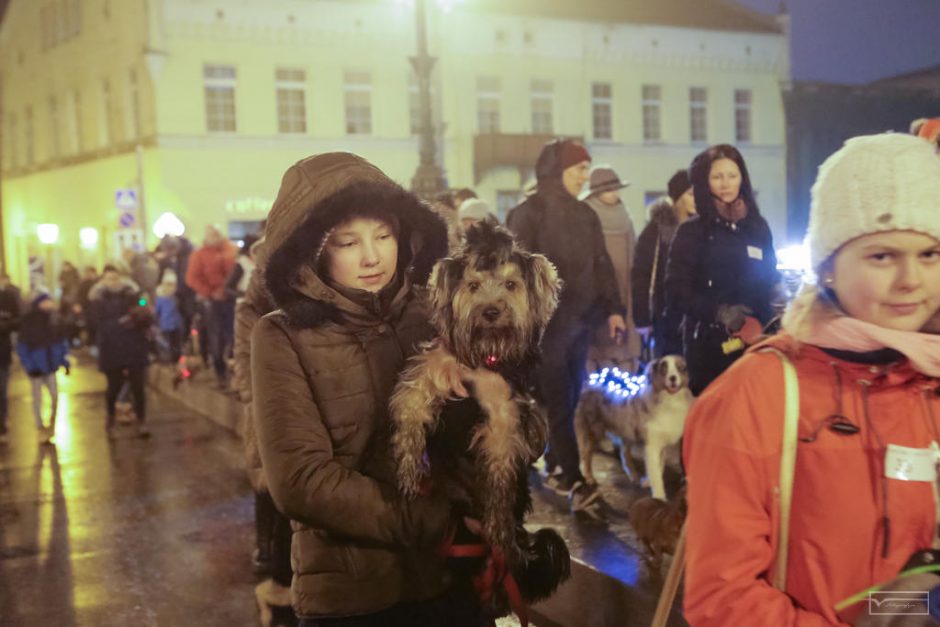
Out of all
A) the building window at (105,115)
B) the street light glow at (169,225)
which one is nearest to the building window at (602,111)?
the street light glow at (169,225)

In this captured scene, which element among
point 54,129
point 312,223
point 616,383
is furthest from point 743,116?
point 312,223

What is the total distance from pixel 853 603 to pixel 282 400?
138cm

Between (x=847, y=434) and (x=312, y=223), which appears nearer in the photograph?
(x=847, y=434)

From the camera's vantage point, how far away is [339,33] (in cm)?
3170

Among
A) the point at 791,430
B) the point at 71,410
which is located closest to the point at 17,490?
the point at 71,410

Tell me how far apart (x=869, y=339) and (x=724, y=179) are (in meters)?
3.34

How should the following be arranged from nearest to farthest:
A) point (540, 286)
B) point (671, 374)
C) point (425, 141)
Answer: point (540, 286) < point (671, 374) < point (425, 141)

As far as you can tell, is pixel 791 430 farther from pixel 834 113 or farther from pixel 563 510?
pixel 834 113

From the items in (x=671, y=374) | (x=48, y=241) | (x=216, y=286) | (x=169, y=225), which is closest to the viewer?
(x=671, y=374)

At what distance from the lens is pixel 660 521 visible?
4629 mm

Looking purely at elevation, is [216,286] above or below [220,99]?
below

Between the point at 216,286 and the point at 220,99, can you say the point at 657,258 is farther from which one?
the point at 220,99

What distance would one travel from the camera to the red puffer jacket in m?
1.87

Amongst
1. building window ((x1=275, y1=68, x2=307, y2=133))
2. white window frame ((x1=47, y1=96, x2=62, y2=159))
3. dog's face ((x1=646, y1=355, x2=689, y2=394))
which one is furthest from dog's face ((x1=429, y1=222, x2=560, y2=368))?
white window frame ((x1=47, y1=96, x2=62, y2=159))
